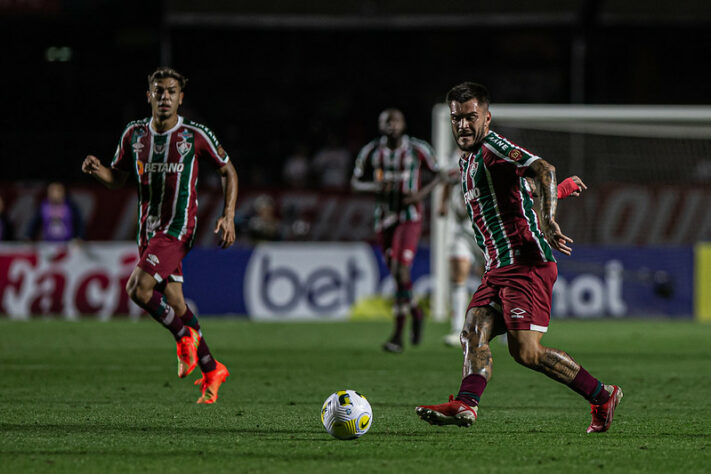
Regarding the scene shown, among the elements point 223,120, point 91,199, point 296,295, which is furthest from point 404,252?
point 223,120

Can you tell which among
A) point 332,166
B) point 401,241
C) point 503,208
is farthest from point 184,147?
point 332,166

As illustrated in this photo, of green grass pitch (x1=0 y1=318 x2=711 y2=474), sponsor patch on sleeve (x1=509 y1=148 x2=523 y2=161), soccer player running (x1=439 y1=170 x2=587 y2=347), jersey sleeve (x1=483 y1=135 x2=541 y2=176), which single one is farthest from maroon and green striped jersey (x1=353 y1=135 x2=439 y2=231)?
sponsor patch on sleeve (x1=509 y1=148 x2=523 y2=161)

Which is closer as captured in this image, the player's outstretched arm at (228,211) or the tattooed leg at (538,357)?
the tattooed leg at (538,357)

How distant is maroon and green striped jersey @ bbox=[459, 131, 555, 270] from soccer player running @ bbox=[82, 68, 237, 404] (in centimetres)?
198

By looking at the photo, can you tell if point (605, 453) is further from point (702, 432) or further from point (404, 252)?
point (404, 252)

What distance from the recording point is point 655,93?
23.7 meters

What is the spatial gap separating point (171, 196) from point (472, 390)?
271 centimetres

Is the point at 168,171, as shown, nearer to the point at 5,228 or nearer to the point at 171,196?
the point at 171,196

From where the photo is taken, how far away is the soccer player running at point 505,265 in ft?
19.1

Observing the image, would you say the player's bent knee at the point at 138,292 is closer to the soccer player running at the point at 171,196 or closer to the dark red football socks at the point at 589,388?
the soccer player running at the point at 171,196

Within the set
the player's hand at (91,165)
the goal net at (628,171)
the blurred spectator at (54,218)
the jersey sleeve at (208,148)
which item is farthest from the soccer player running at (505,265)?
the blurred spectator at (54,218)

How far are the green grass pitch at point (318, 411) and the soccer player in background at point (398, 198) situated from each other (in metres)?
0.74

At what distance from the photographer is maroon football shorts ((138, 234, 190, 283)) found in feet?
23.9

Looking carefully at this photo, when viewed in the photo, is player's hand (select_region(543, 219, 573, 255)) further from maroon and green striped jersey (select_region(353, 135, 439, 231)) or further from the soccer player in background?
maroon and green striped jersey (select_region(353, 135, 439, 231))
